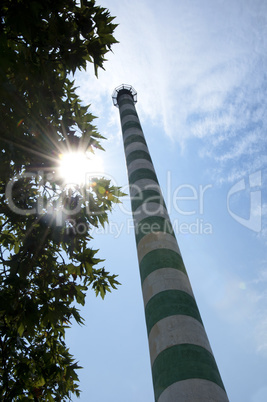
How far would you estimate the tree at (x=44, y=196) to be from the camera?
3.57 m

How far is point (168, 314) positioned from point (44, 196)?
8.64ft

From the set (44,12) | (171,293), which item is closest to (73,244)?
(171,293)

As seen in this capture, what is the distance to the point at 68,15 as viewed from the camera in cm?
380

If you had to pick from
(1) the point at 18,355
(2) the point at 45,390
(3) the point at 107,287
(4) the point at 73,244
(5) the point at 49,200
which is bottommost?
(2) the point at 45,390

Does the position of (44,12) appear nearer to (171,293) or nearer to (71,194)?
(71,194)

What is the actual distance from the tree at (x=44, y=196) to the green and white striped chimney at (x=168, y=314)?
29.7 inches

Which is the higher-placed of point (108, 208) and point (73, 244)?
point (108, 208)

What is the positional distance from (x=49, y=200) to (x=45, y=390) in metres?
2.66

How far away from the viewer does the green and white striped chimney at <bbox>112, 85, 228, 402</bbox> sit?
3.06 meters

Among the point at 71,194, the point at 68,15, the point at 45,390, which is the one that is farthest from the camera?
the point at 71,194

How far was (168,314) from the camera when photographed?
12.4 feet

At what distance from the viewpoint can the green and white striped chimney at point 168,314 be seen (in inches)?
121

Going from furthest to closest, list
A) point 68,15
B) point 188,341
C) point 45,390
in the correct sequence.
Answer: point 45,390, point 68,15, point 188,341

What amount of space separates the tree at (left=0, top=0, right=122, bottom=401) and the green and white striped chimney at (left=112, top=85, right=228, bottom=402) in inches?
29.7
